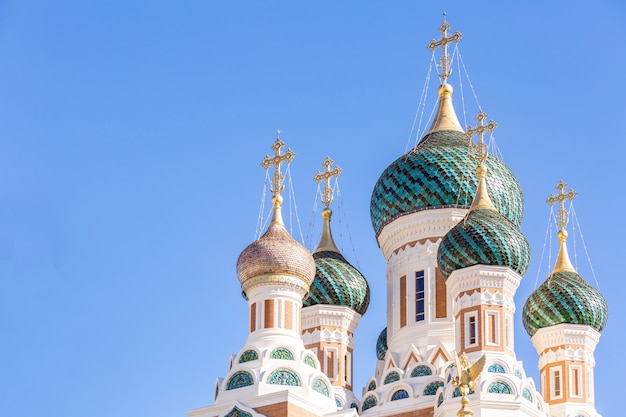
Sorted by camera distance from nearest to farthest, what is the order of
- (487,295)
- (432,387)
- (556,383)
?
1. (487,295)
2. (432,387)
3. (556,383)

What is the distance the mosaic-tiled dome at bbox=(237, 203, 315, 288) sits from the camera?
27141mm

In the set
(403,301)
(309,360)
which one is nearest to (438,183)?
(403,301)

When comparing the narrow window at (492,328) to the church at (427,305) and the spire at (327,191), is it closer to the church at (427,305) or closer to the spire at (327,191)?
the church at (427,305)

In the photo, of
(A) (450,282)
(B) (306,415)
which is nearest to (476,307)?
(A) (450,282)

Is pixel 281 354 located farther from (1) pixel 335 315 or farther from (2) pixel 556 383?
(2) pixel 556 383

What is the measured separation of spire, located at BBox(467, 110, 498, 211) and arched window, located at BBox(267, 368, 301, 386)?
402cm

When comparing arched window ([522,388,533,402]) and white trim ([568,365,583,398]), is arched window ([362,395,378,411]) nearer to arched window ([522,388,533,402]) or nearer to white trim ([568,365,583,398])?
arched window ([522,388,533,402])

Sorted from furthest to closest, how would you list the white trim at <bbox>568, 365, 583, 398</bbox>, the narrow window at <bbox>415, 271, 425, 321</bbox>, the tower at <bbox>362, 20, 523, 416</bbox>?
the white trim at <bbox>568, 365, 583, 398</bbox>
the narrow window at <bbox>415, 271, 425, 321</bbox>
the tower at <bbox>362, 20, 523, 416</bbox>

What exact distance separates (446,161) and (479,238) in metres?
2.98

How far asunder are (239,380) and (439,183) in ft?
17.4

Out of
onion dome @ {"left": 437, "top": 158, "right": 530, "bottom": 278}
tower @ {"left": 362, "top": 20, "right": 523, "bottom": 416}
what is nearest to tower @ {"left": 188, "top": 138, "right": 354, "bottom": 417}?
tower @ {"left": 362, "top": 20, "right": 523, "bottom": 416}

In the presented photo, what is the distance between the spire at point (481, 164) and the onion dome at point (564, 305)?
6.93 ft

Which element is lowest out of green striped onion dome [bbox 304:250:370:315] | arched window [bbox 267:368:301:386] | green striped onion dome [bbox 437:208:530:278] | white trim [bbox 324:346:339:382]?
arched window [bbox 267:368:301:386]

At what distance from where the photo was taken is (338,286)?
3023cm
